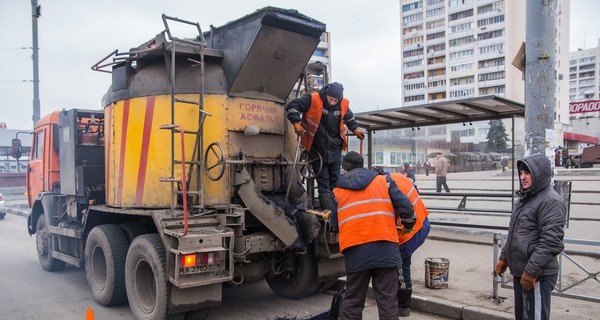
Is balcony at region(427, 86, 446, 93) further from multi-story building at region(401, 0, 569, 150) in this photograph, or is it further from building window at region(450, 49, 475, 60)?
building window at region(450, 49, 475, 60)

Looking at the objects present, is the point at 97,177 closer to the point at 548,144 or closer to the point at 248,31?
the point at 248,31

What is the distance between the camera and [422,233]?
536 cm

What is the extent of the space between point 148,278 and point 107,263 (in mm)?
822

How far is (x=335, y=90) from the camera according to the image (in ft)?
18.9

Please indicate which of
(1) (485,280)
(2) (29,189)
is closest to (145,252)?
(1) (485,280)

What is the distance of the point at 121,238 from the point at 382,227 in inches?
138

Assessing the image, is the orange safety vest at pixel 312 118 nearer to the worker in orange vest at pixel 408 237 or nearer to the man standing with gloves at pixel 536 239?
the worker in orange vest at pixel 408 237

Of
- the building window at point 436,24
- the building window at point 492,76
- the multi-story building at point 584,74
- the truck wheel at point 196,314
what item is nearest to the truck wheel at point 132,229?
the truck wheel at point 196,314

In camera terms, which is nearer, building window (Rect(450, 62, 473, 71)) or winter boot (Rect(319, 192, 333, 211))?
winter boot (Rect(319, 192, 333, 211))

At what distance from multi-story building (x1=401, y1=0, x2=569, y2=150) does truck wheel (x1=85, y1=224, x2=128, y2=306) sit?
6918 cm

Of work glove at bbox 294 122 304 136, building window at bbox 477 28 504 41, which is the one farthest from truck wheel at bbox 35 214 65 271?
building window at bbox 477 28 504 41

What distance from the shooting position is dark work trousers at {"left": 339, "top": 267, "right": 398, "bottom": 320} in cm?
397

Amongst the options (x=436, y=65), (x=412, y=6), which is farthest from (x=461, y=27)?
(x=412, y=6)

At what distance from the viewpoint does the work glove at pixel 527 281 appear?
11.5 ft
